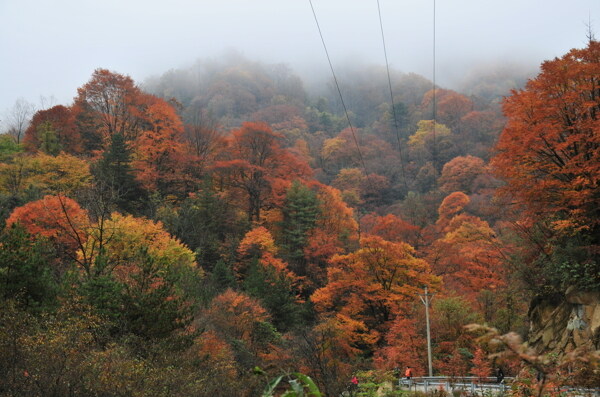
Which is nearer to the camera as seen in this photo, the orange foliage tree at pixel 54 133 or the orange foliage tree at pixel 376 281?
the orange foliage tree at pixel 376 281

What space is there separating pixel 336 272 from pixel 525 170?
15.5 metres

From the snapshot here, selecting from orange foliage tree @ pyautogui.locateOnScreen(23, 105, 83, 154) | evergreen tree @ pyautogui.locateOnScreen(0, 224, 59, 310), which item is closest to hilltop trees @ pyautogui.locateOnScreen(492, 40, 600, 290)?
evergreen tree @ pyautogui.locateOnScreen(0, 224, 59, 310)

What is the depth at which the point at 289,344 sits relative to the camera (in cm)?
2577

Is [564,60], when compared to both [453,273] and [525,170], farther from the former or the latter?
[453,273]

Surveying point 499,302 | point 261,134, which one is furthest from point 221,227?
point 499,302

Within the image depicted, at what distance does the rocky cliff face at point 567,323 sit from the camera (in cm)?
1423

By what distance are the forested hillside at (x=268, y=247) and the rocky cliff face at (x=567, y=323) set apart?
0.17 metres

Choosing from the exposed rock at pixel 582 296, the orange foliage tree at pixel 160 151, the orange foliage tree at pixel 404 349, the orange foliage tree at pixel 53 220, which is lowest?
the orange foliage tree at pixel 404 349

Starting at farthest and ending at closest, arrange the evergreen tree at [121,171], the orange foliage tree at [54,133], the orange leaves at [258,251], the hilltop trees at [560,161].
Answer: the orange foliage tree at [54,133] < the evergreen tree at [121,171] < the orange leaves at [258,251] < the hilltop trees at [560,161]

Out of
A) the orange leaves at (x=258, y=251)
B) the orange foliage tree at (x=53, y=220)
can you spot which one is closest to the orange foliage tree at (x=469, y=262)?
the orange leaves at (x=258, y=251)

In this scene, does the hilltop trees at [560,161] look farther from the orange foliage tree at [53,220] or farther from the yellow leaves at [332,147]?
the yellow leaves at [332,147]

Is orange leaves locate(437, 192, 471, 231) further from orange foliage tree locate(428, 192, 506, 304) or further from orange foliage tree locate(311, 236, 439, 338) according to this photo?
orange foliage tree locate(311, 236, 439, 338)

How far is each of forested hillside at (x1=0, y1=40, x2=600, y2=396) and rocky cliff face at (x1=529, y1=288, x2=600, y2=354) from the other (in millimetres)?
169

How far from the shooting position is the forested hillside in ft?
47.4
